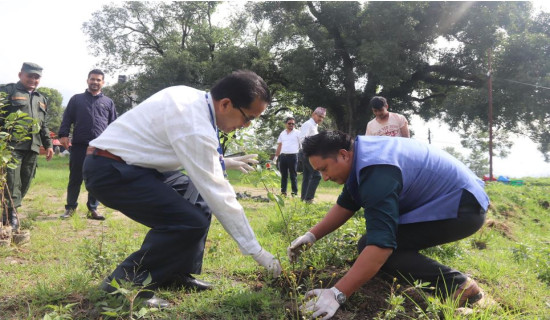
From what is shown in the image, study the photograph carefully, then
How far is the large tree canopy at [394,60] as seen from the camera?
15641 millimetres

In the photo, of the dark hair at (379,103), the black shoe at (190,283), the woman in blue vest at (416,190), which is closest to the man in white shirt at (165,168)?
the black shoe at (190,283)

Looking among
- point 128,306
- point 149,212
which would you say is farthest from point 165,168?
point 128,306

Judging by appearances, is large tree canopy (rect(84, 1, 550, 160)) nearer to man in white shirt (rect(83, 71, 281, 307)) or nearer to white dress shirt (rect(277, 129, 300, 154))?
white dress shirt (rect(277, 129, 300, 154))

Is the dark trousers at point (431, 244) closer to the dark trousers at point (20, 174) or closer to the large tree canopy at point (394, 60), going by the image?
the dark trousers at point (20, 174)

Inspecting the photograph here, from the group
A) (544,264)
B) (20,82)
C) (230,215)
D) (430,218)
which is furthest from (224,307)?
(20,82)

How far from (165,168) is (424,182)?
1.52 m

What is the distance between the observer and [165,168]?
2285mm

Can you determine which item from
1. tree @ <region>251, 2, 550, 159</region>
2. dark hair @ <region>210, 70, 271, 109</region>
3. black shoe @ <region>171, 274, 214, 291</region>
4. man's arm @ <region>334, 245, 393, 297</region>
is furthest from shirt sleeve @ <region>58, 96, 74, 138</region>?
tree @ <region>251, 2, 550, 159</region>

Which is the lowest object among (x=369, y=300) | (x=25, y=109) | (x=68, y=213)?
(x=68, y=213)

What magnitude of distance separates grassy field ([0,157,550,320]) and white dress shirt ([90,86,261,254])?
35 cm

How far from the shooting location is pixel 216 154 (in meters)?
2.01

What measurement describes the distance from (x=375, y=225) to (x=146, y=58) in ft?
77.8

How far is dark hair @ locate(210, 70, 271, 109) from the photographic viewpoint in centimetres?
216

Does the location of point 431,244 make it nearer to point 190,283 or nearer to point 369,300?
point 369,300
